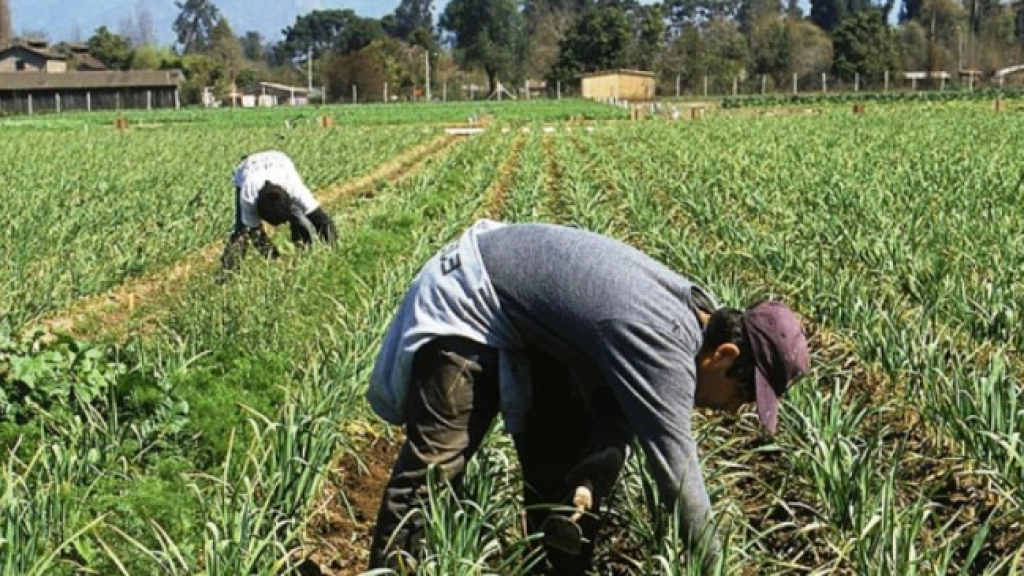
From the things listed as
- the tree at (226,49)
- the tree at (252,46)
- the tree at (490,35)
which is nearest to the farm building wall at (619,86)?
the tree at (490,35)

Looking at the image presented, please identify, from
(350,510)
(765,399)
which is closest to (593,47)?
(350,510)

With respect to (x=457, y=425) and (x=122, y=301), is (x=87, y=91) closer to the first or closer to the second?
(x=122, y=301)

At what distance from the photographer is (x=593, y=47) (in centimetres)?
7894

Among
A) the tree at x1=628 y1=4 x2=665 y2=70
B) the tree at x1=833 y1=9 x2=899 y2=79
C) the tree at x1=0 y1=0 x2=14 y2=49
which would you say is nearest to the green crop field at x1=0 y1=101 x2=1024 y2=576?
the tree at x1=833 y1=9 x2=899 y2=79

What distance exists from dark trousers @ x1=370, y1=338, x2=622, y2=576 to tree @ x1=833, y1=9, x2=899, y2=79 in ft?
218

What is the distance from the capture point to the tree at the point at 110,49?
93750 mm

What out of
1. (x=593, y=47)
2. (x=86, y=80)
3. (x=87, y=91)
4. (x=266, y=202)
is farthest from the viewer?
(x=593, y=47)

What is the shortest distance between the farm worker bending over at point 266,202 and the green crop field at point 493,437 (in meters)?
0.27

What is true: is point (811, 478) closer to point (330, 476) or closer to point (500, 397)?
point (500, 397)

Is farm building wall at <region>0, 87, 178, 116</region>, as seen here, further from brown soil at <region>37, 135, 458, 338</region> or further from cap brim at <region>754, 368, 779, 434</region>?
cap brim at <region>754, 368, 779, 434</region>

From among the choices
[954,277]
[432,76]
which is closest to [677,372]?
[954,277]

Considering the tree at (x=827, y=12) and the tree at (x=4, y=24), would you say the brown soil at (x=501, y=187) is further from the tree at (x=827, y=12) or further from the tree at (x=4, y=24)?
the tree at (x=827, y=12)

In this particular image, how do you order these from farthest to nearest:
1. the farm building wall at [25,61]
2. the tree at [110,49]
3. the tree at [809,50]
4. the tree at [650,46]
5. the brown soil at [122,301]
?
the tree at [110,49] → the farm building wall at [25,61] → the tree at [650,46] → the tree at [809,50] → the brown soil at [122,301]

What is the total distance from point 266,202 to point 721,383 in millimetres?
5194
